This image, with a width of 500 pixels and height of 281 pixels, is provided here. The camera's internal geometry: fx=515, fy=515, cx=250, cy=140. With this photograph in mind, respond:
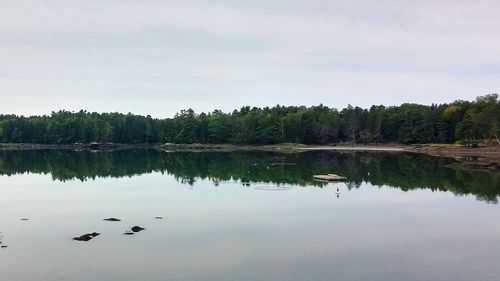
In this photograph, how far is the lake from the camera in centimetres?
2619

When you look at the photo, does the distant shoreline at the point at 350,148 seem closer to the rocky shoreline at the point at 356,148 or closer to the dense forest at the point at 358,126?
the rocky shoreline at the point at 356,148

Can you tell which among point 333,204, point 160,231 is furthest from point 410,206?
point 160,231

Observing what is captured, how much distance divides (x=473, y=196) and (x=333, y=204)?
17.1 metres

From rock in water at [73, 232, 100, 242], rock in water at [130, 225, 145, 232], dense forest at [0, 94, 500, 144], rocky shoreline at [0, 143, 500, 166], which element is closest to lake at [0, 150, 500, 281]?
rock in water at [73, 232, 100, 242]

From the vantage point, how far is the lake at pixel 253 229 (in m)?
26.2

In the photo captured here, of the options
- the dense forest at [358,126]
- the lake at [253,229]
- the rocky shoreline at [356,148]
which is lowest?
the lake at [253,229]

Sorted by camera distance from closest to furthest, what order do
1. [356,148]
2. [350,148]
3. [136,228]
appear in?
[136,228], [356,148], [350,148]

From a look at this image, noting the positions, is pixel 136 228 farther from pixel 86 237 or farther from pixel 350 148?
pixel 350 148

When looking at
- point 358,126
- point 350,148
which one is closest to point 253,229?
point 350,148

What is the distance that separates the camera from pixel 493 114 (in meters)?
123

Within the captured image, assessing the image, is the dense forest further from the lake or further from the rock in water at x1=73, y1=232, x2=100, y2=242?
the rock in water at x1=73, y1=232, x2=100, y2=242

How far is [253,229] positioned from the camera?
36031 mm

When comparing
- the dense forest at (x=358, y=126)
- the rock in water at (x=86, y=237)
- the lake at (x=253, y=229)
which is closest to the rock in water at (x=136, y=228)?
the lake at (x=253, y=229)

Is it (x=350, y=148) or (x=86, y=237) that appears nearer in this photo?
(x=86, y=237)
